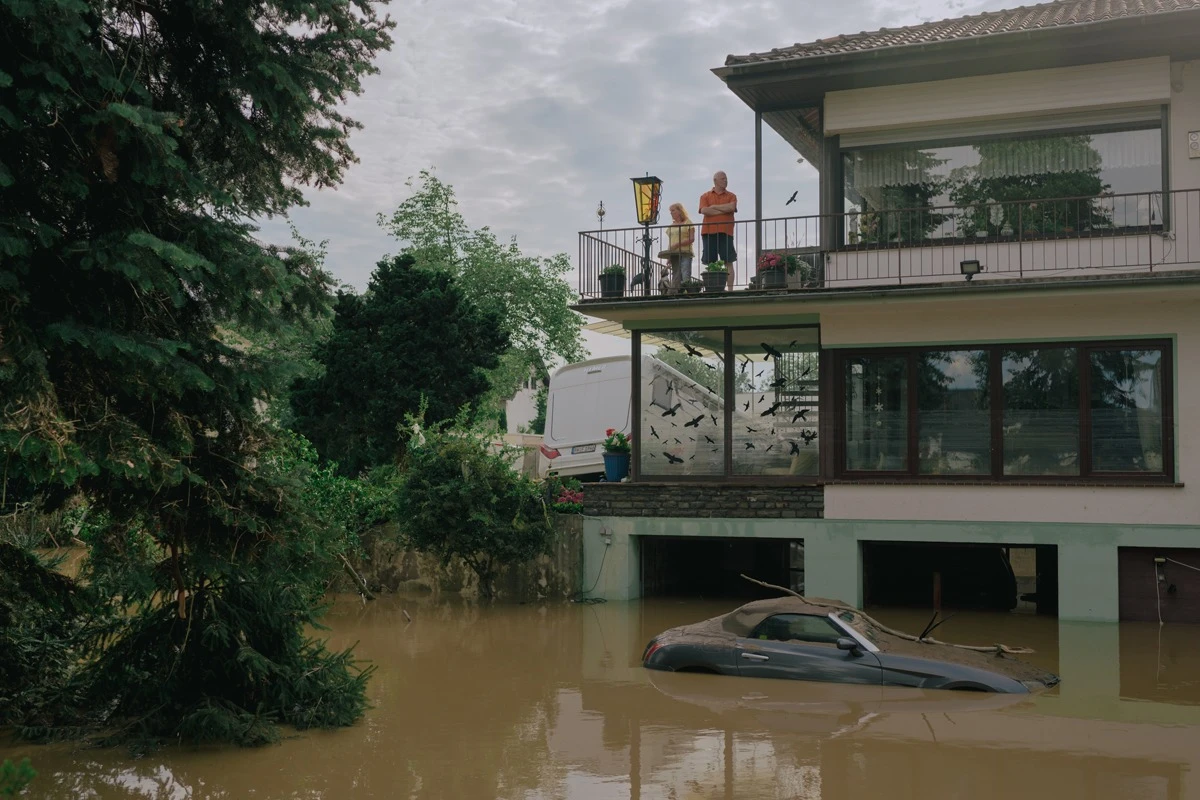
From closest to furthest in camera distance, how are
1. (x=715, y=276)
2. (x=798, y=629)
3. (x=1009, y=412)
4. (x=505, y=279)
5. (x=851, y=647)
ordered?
(x=851, y=647) < (x=798, y=629) < (x=1009, y=412) < (x=715, y=276) < (x=505, y=279)

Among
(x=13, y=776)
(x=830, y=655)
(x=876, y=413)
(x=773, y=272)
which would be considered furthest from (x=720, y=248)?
(x=13, y=776)

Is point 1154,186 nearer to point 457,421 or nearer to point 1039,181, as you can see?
point 1039,181

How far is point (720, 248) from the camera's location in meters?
19.8

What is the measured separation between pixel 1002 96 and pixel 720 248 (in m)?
4.99

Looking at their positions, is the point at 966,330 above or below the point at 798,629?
above

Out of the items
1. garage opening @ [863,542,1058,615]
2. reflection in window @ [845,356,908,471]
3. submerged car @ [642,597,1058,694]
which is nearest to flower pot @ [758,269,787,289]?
reflection in window @ [845,356,908,471]

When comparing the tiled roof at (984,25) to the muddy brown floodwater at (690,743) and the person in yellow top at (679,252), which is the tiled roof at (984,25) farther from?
the muddy brown floodwater at (690,743)

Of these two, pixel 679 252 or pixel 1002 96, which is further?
pixel 679 252

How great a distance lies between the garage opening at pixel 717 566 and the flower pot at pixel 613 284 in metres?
4.65

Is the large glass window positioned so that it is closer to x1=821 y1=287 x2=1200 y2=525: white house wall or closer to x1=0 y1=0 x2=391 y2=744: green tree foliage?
x1=821 y1=287 x2=1200 y2=525: white house wall

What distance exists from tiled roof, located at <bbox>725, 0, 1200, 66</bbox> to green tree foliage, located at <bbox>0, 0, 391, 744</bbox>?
1086cm

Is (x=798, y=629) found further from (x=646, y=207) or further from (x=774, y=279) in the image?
(x=646, y=207)

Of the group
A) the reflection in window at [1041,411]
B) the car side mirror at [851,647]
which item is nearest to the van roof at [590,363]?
the reflection in window at [1041,411]

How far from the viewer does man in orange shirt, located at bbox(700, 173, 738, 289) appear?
1983cm
